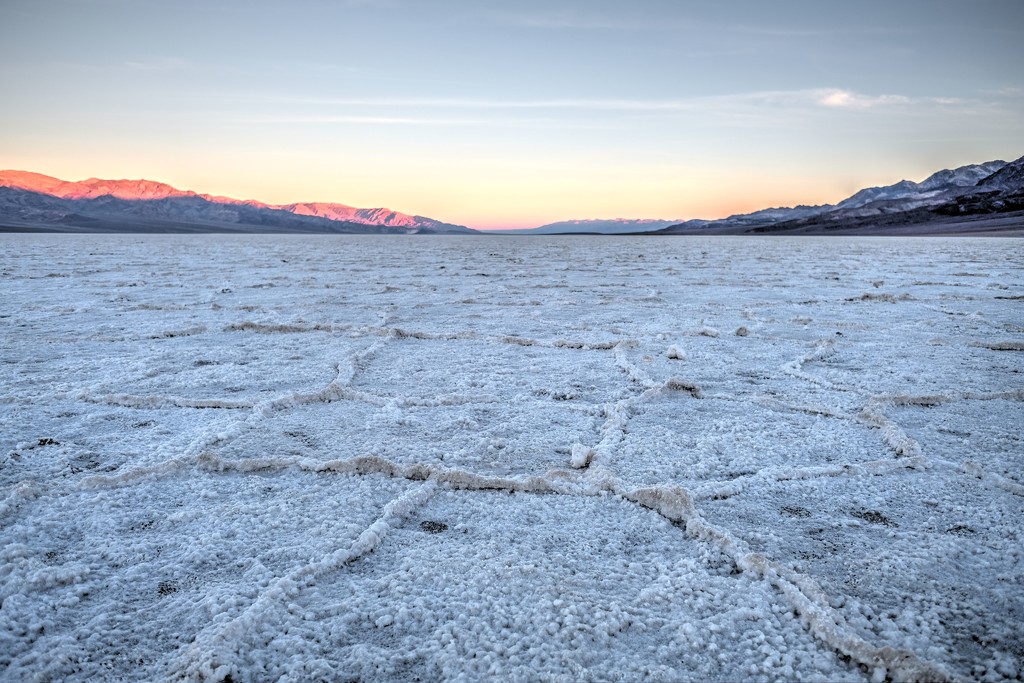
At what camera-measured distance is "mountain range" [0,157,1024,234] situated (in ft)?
193

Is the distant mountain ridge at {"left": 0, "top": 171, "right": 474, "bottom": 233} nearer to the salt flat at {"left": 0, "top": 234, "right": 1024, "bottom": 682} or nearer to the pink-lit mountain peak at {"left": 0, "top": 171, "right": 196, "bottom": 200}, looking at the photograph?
the pink-lit mountain peak at {"left": 0, "top": 171, "right": 196, "bottom": 200}

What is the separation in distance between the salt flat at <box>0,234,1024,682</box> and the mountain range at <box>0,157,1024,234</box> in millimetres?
53306

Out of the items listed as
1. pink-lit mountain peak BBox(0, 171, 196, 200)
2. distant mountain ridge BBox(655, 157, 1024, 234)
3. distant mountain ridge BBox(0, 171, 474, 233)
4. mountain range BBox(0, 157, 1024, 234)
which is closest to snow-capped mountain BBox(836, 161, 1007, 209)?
mountain range BBox(0, 157, 1024, 234)

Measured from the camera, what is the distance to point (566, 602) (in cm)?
106

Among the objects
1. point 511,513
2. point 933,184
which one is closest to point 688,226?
point 933,184

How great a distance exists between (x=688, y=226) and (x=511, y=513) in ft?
423

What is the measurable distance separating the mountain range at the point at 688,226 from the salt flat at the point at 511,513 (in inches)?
2099

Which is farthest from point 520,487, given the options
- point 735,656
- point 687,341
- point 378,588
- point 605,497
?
point 687,341

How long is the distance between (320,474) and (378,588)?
0.59 metres

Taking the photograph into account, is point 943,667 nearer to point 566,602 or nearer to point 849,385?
point 566,602

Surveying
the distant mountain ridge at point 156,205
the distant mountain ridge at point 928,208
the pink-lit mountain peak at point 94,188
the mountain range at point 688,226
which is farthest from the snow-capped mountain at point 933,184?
the pink-lit mountain peak at point 94,188

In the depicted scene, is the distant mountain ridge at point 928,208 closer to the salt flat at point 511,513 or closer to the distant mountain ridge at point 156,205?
the salt flat at point 511,513

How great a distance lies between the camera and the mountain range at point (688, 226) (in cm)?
5888

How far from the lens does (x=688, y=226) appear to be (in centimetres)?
12288
